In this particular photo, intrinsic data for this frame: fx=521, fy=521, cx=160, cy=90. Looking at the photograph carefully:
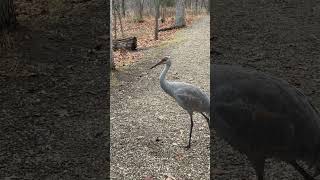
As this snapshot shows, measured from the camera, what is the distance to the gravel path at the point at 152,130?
584 centimetres

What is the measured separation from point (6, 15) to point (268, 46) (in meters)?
4.97

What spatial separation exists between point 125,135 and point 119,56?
5880 millimetres

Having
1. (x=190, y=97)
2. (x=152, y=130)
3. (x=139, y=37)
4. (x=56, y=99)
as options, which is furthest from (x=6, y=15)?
(x=139, y=37)

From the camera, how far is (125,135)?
22.3ft

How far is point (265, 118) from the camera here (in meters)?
3.82

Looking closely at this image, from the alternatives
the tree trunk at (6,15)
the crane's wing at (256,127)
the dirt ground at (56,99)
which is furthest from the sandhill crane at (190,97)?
the tree trunk at (6,15)

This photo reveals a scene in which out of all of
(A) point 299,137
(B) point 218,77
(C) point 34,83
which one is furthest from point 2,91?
(A) point 299,137

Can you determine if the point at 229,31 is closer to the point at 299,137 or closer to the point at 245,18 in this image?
the point at 245,18

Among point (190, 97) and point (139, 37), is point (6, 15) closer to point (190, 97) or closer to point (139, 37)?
point (190, 97)

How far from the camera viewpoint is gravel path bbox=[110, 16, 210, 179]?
5.84m

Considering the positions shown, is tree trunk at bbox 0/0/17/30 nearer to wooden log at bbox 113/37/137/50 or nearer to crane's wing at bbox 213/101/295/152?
wooden log at bbox 113/37/137/50

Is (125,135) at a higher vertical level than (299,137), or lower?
lower

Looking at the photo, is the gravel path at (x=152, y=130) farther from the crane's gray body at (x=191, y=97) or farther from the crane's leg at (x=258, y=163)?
the crane's leg at (x=258, y=163)

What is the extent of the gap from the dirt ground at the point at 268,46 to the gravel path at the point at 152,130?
1.14 ft
